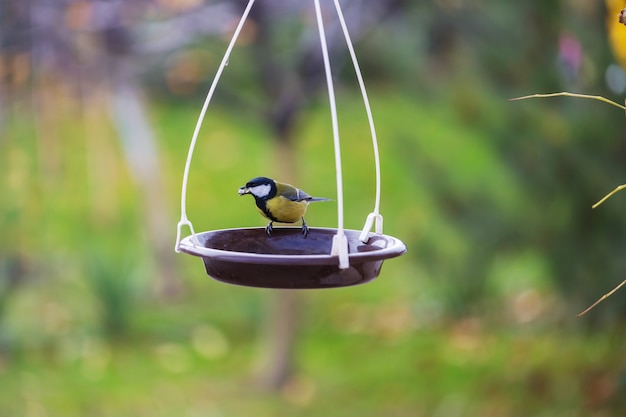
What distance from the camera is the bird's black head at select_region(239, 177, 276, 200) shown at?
70.0 inches

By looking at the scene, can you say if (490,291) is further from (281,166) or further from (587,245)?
(281,166)

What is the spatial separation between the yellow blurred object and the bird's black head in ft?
4.72

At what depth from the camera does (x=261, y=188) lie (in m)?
1.81

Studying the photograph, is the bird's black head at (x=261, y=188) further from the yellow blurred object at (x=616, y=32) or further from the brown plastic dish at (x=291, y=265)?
the yellow blurred object at (x=616, y=32)

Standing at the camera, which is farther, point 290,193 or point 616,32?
point 616,32

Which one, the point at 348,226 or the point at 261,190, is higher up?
the point at 261,190

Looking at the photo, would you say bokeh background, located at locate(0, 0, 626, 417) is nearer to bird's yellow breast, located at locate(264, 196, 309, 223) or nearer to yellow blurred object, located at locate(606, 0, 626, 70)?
yellow blurred object, located at locate(606, 0, 626, 70)

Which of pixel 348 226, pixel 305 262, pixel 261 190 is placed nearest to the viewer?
pixel 305 262

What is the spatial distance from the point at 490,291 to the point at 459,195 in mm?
593

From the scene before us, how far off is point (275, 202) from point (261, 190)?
0.04 metres

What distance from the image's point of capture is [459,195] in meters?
4.11

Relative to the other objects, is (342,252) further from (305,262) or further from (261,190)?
(261,190)

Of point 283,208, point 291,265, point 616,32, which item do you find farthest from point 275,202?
point 616,32

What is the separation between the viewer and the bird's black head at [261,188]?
178cm
